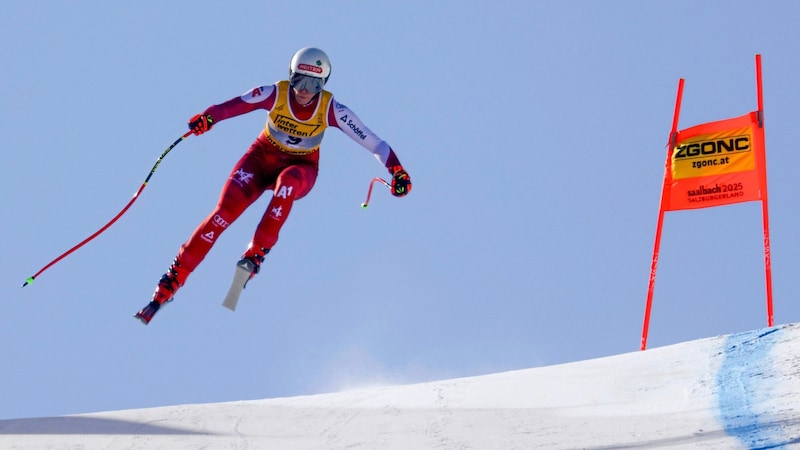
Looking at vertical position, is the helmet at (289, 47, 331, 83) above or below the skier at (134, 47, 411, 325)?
above

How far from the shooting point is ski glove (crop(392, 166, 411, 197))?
9.73m

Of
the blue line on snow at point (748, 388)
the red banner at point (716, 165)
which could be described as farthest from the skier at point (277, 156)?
the blue line on snow at point (748, 388)

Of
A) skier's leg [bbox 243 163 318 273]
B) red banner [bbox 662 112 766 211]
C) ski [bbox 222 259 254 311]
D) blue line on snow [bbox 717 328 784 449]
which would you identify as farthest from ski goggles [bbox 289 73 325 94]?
blue line on snow [bbox 717 328 784 449]

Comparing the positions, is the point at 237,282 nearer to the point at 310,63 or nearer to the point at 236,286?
the point at 236,286

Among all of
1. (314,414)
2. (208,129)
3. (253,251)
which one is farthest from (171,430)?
(208,129)

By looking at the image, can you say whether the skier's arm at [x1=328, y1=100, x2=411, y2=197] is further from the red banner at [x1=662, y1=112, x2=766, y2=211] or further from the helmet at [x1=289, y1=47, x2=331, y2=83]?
the red banner at [x1=662, y1=112, x2=766, y2=211]

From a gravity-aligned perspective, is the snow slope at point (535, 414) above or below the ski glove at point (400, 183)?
below

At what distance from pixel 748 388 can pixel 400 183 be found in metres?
3.32

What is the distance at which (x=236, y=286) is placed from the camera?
356 inches

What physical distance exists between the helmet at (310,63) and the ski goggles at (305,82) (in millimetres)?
30

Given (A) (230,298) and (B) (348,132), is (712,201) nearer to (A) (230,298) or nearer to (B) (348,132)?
(B) (348,132)

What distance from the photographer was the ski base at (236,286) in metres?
9.01

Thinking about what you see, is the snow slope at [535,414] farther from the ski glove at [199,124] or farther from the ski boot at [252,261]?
the ski glove at [199,124]

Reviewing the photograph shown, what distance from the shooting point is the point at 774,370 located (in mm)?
7969
